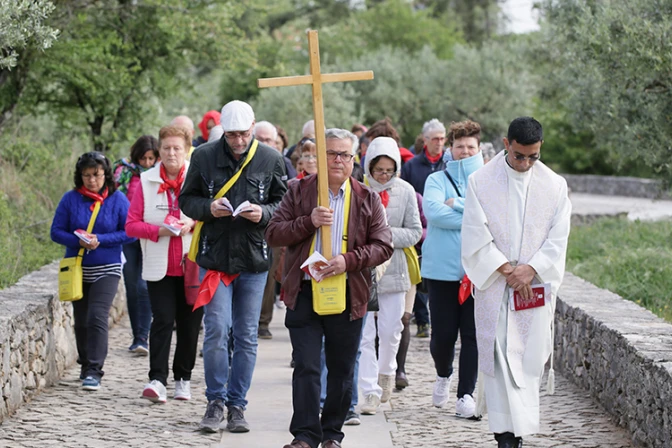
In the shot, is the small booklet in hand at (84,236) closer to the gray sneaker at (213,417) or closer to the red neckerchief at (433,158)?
the gray sneaker at (213,417)

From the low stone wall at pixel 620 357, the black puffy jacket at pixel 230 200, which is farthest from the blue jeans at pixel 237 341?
the low stone wall at pixel 620 357

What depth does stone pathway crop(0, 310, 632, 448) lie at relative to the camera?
6762 mm

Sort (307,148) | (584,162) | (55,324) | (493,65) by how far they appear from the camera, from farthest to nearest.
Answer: (584,162), (493,65), (307,148), (55,324)

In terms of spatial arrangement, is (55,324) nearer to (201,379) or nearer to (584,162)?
(201,379)

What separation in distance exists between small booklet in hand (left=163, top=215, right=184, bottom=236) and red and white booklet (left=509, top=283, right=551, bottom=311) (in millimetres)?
2568

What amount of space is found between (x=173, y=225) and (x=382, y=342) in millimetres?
1688

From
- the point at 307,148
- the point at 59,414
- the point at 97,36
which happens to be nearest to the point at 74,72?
the point at 97,36

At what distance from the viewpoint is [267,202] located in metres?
7.07

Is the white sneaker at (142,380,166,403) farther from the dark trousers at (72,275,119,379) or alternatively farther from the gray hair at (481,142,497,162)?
the gray hair at (481,142,497,162)

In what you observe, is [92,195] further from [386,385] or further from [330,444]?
[330,444]

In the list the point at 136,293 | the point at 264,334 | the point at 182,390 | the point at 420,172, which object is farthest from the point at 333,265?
the point at 264,334

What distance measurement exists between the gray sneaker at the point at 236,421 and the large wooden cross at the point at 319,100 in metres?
1.51

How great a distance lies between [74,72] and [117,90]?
1469 mm

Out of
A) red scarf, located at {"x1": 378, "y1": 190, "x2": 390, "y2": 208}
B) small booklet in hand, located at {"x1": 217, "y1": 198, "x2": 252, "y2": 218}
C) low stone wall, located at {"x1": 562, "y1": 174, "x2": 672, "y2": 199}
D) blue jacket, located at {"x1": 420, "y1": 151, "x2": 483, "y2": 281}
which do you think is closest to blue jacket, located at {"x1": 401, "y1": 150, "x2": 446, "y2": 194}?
blue jacket, located at {"x1": 420, "y1": 151, "x2": 483, "y2": 281}
